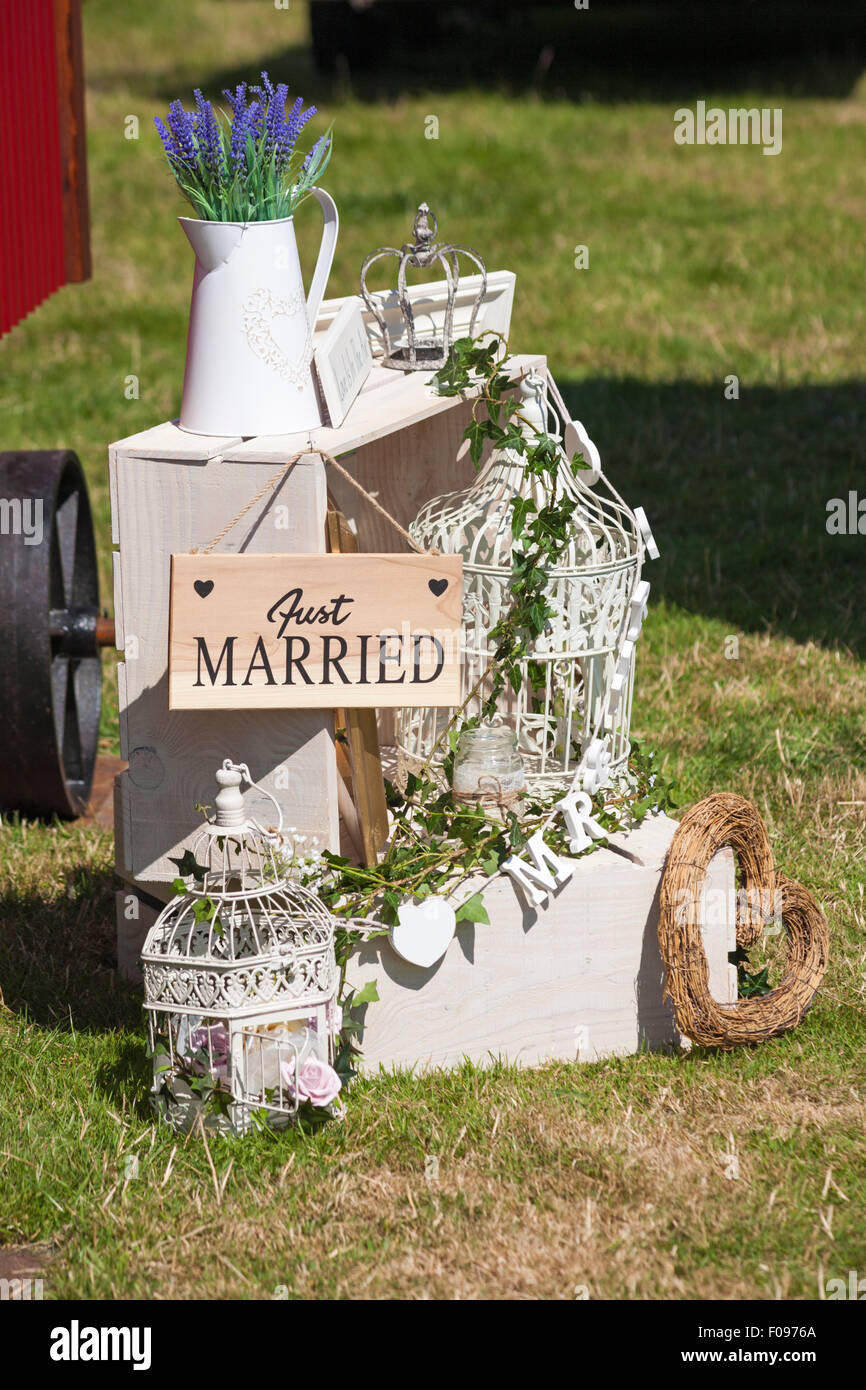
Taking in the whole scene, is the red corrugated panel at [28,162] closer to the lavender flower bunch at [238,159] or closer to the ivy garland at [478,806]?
the lavender flower bunch at [238,159]

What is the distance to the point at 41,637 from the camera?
11.5 ft

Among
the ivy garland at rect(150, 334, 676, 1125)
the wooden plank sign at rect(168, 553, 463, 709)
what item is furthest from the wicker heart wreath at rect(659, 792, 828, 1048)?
the wooden plank sign at rect(168, 553, 463, 709)

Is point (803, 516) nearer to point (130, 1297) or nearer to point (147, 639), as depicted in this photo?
point (147, 639)

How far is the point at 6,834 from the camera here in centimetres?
375

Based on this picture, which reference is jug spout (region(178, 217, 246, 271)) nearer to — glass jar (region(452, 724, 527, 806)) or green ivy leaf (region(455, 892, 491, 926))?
glass jar (region(452, 724, 527, 806))

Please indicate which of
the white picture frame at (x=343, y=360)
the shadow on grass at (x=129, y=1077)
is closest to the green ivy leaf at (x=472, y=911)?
the shadow on grass at (x=129, y=1077)

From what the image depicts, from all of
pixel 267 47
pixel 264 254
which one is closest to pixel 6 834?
pixel 264 254

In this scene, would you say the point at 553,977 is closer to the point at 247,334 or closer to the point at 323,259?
the point at 247,334

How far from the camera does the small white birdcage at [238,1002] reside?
252 cm

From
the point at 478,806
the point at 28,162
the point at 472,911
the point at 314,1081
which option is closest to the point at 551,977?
the point at 472,911

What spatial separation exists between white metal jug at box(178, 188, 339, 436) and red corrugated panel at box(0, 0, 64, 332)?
5.71 feet

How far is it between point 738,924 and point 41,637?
1.67 m

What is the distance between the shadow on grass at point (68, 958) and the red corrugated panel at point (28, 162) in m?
1.65

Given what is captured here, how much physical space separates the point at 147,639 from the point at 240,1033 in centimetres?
70
